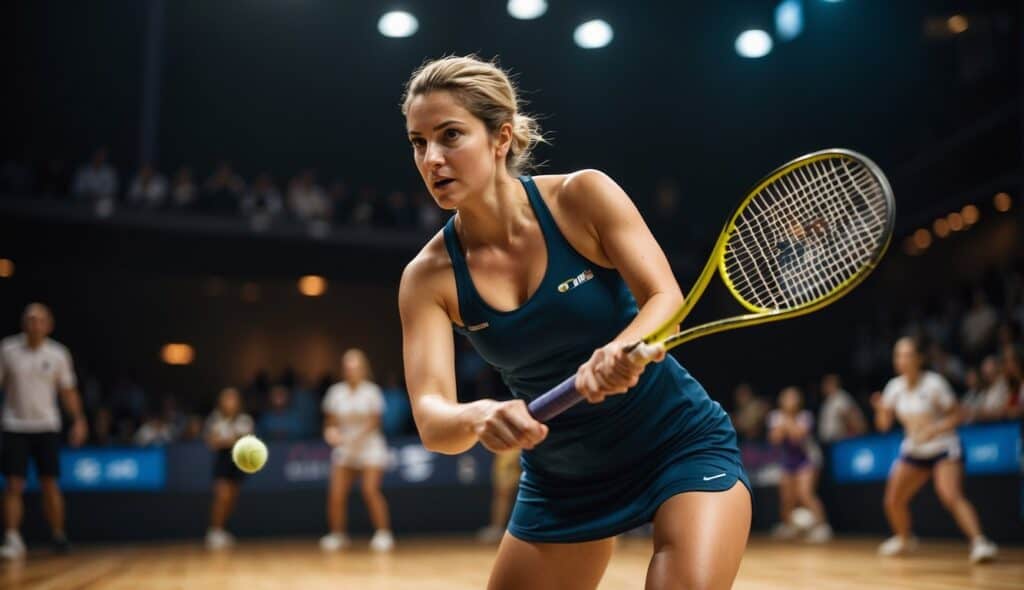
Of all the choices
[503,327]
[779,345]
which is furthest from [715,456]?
[779,345]

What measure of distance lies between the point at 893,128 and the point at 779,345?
12.0ft

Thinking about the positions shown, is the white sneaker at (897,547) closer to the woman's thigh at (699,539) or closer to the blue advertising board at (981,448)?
the blue advertising board at (981,448)

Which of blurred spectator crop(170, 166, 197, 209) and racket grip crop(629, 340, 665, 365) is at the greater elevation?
blurred spectator crop(170, 166, 197, 209)

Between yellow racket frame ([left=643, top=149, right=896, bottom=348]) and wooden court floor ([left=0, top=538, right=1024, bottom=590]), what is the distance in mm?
3788

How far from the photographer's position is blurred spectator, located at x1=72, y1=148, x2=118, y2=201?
13.4m

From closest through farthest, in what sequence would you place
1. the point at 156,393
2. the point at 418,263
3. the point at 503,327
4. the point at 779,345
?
the point at 503,327 → the point at 418,263 → the point at 779,345 → the point at 156,393

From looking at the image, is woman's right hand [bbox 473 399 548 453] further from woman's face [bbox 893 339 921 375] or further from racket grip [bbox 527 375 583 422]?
woman's face [bbox 893 339 921 375]

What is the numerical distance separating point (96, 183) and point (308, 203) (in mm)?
2728

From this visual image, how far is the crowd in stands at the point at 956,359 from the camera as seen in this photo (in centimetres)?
852

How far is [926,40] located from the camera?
1405 centimetres

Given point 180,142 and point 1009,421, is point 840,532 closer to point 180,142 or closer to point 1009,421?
point 1009,421

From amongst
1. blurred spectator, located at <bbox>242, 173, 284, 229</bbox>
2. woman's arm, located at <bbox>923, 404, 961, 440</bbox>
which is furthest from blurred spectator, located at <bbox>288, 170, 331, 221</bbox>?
woman's arm, located at <bbox>923, 404, 961, 440</bbox>

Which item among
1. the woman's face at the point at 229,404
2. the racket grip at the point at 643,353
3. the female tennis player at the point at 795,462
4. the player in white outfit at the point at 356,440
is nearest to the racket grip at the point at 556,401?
the racket grip at the point at 643,353

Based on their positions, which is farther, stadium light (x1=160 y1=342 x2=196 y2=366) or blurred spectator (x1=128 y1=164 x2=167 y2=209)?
stadium light (x1=160 y1=342 x2=196 y2=366)
